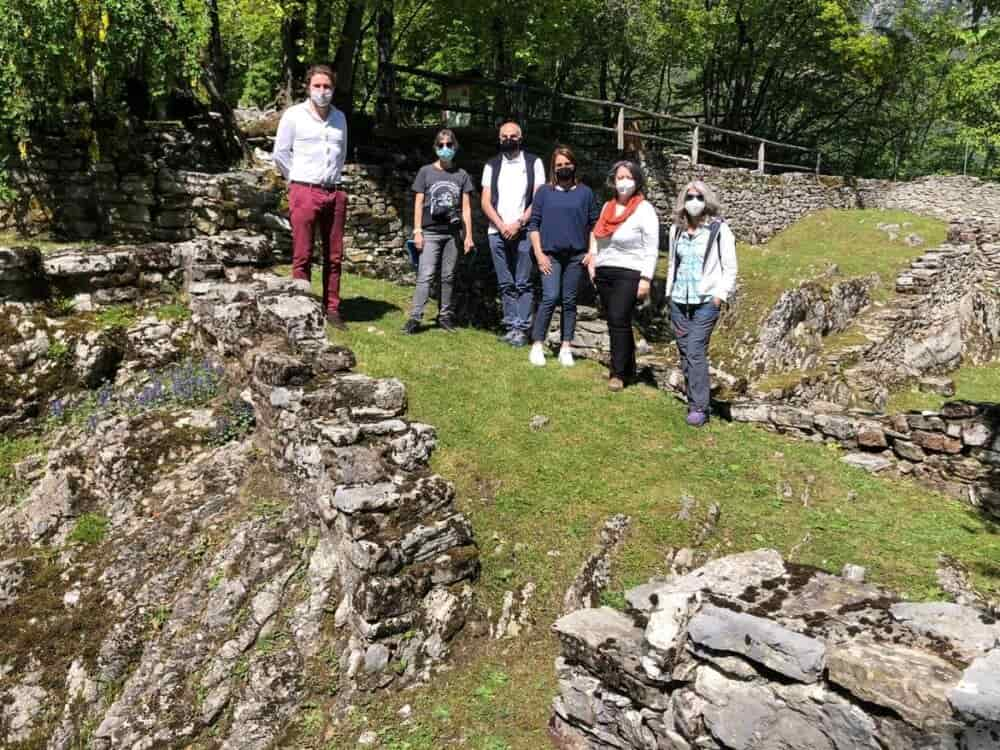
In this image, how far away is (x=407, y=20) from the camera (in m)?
24.4

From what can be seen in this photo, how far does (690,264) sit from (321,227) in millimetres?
4279

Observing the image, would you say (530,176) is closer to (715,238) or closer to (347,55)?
(715,238)

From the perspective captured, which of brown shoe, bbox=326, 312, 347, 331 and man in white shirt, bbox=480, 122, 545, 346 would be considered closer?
brown shoe, bbox=326, 312, 347, 331

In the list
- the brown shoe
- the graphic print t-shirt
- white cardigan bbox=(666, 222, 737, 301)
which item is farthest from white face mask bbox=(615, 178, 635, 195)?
the brown shoe

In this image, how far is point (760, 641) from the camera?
10.3 ft

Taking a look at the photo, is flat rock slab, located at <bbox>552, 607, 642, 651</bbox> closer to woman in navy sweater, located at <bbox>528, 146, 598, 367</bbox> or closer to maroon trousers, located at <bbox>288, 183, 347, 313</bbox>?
woman in navy sweater, located at <bbox>528, 146, 598, 367</bbox>

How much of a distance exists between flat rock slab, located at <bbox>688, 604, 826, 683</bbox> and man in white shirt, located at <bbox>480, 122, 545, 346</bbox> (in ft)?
18.8

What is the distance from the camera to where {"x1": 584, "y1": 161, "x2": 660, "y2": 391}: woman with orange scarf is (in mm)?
7246

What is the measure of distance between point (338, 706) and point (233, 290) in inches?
213

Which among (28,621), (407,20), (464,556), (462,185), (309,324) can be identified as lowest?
(28,621)

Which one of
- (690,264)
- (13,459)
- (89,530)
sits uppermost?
(690,264)

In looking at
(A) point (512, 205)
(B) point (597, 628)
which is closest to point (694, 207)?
(A) point (512, 205)

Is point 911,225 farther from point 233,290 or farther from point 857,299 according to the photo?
point 233,290

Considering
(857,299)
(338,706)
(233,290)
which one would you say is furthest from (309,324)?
(857,299)
